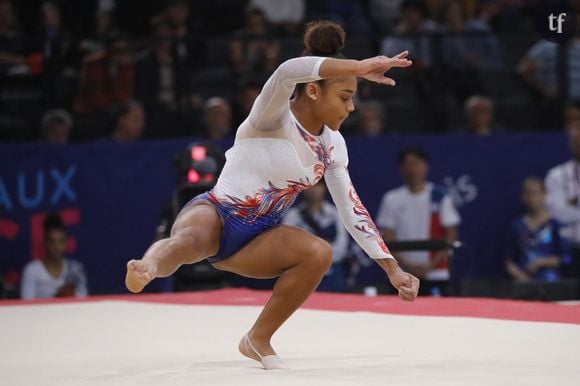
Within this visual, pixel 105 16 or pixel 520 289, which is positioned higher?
pixel 105 16

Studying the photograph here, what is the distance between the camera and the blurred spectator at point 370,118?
9.40 meters

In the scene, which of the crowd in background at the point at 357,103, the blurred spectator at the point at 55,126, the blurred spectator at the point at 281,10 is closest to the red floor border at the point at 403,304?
the crowd in background at the point at 357,103

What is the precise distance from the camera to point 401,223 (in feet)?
29.1

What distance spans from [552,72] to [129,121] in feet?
11.1

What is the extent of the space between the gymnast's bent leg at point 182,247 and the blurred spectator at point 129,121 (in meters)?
4.34

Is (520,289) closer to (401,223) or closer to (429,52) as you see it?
Answer: (401,223)

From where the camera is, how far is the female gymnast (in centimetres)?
459

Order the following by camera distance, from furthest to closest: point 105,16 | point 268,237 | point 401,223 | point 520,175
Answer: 1. point 105,16
2. point 520,175
3. point 401,223
4. point 268,237

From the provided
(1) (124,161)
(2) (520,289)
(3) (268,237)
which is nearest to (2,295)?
(1) (124,161)

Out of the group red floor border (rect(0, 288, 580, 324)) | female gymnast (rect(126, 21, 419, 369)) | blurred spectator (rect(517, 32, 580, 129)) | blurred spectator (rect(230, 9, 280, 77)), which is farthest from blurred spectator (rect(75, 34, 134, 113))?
female gymnast (rect(126, 21, 419, 369))

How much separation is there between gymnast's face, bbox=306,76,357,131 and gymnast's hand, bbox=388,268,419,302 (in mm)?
662

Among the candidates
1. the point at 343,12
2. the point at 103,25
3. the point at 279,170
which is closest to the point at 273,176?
the point at 279,170

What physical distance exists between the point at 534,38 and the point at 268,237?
5306 millimetres

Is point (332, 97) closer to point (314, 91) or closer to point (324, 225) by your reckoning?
point (314, 91)
